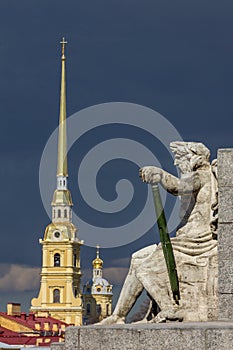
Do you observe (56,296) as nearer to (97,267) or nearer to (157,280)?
(97,267)

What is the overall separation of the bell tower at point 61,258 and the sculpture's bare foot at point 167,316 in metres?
107

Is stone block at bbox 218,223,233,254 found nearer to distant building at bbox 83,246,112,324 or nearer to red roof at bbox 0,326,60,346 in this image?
red roof at bbox 0,326,60,346

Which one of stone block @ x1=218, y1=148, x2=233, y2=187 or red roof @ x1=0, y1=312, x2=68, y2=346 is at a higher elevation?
red roof @ x1=0, y1=312, x2=68, y2=346

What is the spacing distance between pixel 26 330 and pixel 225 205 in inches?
2775

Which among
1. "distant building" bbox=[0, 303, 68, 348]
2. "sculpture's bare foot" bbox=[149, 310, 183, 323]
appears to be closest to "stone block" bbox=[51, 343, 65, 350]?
"sculpture's bare foot" bbox=[149, 310, 183, 323]

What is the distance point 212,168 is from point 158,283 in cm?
127

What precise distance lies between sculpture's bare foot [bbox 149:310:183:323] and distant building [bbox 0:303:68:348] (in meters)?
51.6

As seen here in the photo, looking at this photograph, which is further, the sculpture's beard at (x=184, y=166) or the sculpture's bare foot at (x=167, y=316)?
the sculpture's beard at (x=184, y=166)

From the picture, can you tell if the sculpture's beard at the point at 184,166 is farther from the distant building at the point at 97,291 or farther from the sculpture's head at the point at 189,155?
the distant building at the point at 97,291

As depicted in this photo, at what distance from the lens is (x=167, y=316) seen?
11.4 meters

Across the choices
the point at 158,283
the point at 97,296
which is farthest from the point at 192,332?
the point at 97,296

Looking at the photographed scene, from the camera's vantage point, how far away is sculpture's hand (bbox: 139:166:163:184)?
476 inches

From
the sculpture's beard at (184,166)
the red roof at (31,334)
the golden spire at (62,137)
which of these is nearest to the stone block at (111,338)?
the sculpture's beard at (184,166)

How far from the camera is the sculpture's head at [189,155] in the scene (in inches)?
494
